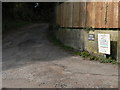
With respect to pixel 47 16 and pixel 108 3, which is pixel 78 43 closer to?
pixel 108 3

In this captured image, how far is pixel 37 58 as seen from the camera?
30.2 feet

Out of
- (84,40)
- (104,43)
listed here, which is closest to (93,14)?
(84,40)

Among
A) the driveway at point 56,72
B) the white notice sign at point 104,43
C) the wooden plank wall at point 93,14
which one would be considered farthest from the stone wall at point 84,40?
the driveway at point 56,72

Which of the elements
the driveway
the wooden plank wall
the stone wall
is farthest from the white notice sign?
the driveway

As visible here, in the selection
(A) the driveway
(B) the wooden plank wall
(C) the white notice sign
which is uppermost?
(B) the wooden plank wall

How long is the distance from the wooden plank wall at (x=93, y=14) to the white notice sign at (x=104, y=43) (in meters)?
0.41

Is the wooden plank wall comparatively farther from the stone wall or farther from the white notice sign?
the white notice sign

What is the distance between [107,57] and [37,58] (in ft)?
9.64

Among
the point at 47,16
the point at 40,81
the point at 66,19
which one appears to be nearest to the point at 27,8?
the point at 47,16

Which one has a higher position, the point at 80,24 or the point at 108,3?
the point at 108,3

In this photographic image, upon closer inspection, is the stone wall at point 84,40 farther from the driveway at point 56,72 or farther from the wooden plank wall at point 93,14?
the driveway at point 56,72

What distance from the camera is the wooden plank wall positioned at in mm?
8394

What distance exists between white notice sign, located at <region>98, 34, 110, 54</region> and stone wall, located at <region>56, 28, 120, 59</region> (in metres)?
0.15

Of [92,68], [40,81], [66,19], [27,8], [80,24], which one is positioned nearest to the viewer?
[40,81]
